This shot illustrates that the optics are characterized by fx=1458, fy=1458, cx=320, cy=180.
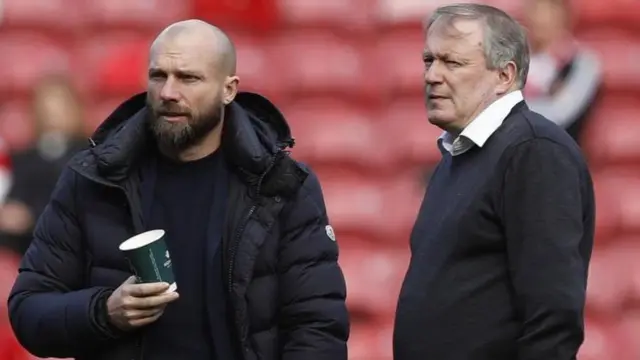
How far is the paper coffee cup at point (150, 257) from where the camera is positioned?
290cm

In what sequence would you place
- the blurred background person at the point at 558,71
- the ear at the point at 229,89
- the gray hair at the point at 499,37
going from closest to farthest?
the gray hair at the point at 499,37 → the ear at the point at 229,89 → the blurred background person at the point at 558,71

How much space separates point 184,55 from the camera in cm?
315

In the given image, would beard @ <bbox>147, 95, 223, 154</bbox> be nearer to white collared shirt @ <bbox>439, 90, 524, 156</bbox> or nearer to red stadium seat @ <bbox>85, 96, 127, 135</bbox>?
white collared shirt @ <bbox>439, 90, 524, 156</bbox>

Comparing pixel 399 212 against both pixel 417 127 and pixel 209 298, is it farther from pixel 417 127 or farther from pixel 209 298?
pixel 209 298

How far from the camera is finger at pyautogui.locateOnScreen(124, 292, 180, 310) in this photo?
2.97 meters

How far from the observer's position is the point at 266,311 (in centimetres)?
315

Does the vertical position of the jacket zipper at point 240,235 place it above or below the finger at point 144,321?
above

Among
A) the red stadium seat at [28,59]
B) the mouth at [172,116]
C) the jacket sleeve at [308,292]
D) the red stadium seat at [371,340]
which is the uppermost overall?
the mouth at [172,116]

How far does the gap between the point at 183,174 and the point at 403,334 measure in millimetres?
611

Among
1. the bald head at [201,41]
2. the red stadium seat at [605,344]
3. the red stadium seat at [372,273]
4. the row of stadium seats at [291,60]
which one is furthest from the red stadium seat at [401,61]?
the bald head at [201,41]

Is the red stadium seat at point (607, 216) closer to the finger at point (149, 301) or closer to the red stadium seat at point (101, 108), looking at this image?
the red stadium seat at point (101, 108)

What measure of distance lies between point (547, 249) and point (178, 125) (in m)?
0.86

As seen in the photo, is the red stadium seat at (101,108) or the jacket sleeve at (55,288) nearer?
the jacket sleeve at (55,288)

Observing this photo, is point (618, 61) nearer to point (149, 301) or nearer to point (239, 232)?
point (239, 232)
